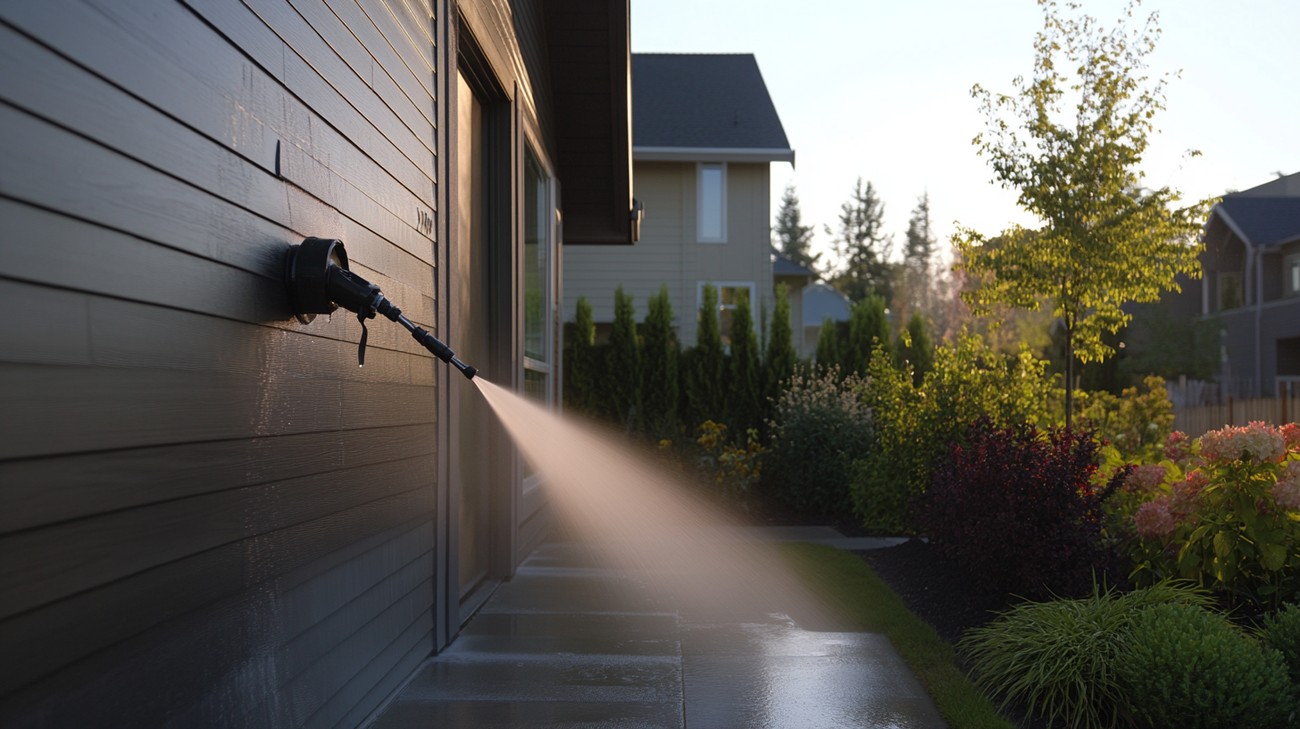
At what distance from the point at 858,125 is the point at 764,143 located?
19.5 feet

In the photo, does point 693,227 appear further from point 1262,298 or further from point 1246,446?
point 1262,298

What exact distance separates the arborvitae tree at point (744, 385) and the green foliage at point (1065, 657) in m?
10.4

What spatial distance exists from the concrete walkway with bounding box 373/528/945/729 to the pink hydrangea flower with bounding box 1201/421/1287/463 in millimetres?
1890

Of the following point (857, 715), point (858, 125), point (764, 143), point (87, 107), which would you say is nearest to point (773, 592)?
point (857, 715)

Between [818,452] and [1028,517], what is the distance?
20.3 ft

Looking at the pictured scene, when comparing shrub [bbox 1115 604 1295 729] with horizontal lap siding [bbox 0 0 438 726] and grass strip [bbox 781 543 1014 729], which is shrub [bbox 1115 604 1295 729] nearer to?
grass strip [bbox 781 543 1014 729]

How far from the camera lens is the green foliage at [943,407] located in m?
9.41

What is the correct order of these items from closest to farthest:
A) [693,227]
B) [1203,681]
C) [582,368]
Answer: [1203,681] < [582,368] < [693,227]

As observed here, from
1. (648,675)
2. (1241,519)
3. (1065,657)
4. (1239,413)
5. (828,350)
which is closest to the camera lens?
(1065,657)

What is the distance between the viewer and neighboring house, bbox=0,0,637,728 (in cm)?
201

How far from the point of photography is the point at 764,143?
20078 millimetres

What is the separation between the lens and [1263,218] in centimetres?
2884

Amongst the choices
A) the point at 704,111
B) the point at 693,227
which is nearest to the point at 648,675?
the point at 693,227

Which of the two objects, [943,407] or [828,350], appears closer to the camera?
[943,407]
